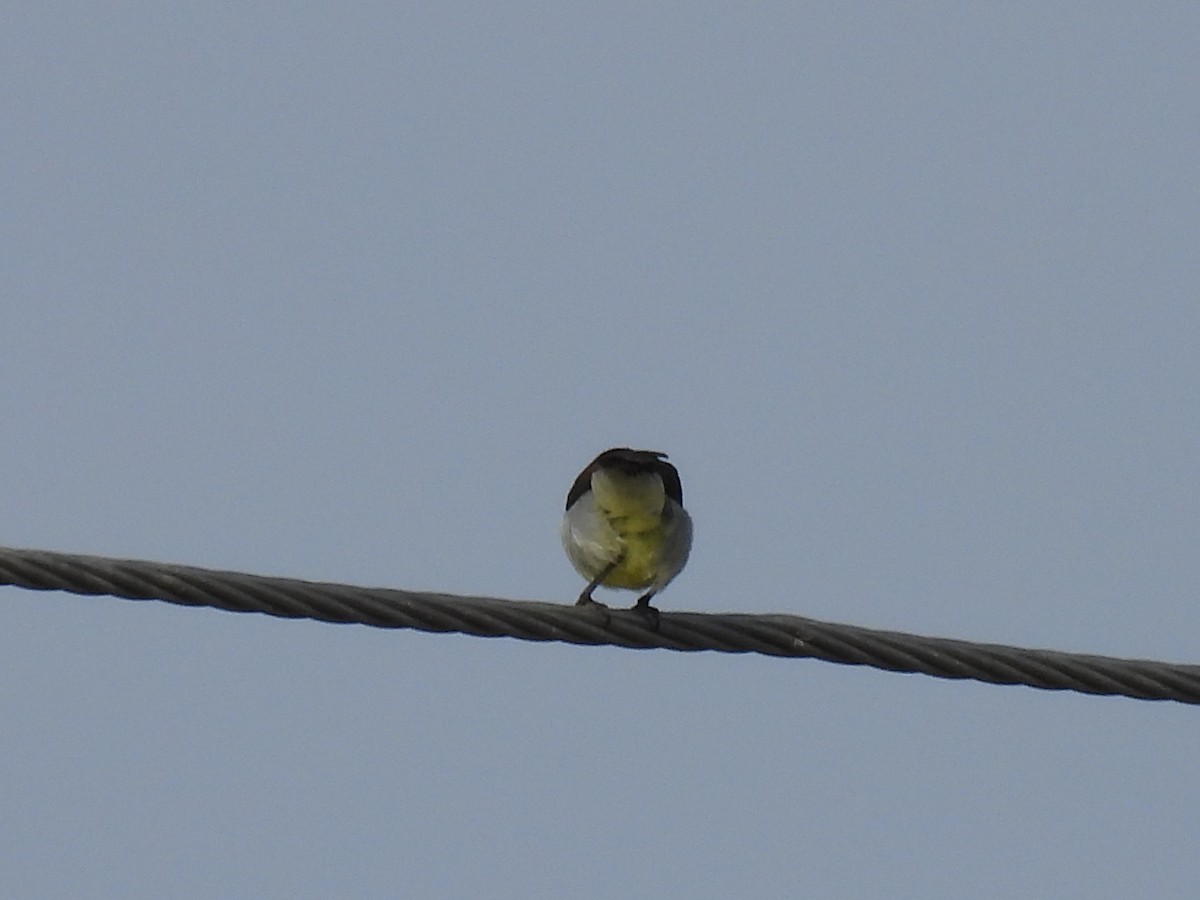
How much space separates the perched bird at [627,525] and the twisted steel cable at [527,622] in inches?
76.7

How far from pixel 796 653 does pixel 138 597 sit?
5.63ft

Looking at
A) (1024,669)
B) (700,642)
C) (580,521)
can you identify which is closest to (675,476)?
(580,521)

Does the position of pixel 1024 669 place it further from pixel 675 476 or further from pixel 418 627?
pixel 675 476

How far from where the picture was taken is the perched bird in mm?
8344

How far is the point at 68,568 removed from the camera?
5.86 metres

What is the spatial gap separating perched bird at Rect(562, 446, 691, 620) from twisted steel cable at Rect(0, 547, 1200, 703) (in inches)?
76.7

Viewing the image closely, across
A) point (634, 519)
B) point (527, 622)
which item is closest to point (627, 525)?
point (634, 519)

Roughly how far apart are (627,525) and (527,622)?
2.24 metres

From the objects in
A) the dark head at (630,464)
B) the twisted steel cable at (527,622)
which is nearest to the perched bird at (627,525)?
the dark head at (630,464)

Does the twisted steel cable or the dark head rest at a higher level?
the dark head

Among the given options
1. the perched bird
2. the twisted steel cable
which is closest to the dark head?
the perched bird

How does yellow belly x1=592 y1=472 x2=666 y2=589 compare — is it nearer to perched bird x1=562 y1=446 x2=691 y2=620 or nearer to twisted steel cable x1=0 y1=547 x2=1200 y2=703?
perched bird x1=562 y1=446 x2=691 y2=620

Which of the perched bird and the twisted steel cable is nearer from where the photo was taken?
the twisted steel cable

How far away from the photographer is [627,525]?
8438mm
